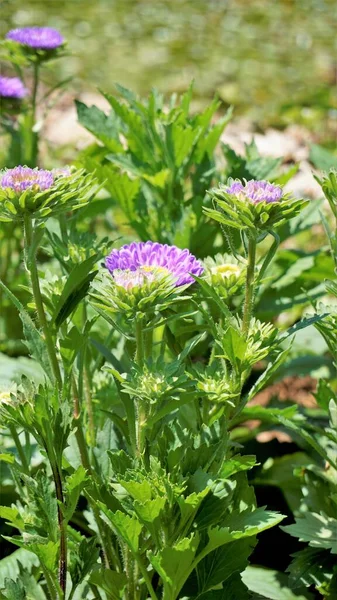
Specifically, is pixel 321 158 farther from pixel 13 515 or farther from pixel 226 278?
pixel 13 515

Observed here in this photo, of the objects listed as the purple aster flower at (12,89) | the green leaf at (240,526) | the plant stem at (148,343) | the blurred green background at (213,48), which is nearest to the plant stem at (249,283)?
the plant stem at (148,343)

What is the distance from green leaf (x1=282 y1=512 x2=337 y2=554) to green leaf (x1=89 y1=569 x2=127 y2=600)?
28 cm

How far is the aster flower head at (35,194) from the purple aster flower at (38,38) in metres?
0.90

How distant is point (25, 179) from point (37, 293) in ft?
0.47

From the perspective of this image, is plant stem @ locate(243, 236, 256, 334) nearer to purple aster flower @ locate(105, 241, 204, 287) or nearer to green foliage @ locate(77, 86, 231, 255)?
purple aster flower @ locate(105, 241, 204, 287)

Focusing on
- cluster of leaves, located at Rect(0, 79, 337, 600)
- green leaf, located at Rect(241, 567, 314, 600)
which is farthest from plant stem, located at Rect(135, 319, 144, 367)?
green leaf, located at Rect(241, 567, 314, 600)

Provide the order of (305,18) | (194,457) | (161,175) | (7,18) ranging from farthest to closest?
(305,18) < (7,18) < (161,175) < (194,457)

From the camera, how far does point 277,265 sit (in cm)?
181

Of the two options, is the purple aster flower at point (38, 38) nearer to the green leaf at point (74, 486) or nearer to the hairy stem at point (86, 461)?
the hairy stem at point (86, 461)

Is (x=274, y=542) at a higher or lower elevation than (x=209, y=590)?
lower

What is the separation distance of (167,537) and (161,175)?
756 millimetres

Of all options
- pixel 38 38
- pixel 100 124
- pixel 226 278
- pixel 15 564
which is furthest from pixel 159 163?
pixel 15 564

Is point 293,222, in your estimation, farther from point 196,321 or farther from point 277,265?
point 196,321

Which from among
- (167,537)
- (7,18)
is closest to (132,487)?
(167,537)
